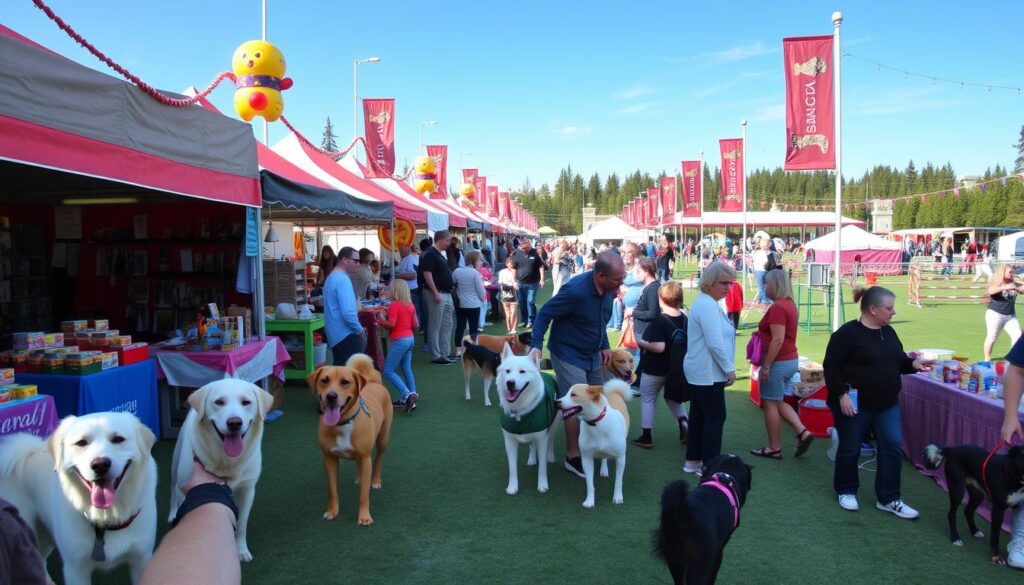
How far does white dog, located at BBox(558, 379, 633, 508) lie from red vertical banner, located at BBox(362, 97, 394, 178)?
29.9 ft

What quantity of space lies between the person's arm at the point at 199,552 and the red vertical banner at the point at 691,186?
2427cm

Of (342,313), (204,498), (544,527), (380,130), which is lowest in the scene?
(544,527)

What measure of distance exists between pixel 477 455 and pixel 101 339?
10.5ft

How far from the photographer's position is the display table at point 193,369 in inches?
211

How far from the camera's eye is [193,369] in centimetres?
538

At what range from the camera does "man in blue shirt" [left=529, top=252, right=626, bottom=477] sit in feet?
14.6

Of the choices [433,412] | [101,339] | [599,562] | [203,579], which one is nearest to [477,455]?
[433,412]

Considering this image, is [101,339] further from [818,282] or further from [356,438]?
[818,282]

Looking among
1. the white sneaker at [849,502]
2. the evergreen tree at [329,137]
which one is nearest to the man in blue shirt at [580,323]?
the white sneaker at [849,502]

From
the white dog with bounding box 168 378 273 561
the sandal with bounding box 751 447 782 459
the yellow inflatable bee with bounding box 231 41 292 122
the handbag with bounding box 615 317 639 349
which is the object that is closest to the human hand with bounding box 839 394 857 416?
the sandal with bounding box 751 447 782 459

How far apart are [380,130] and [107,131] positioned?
860 centimetres

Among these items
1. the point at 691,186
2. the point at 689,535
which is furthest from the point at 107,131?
the point at 691,186

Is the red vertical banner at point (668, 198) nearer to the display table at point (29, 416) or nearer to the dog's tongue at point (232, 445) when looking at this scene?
the dog's tongue at point (232, 445)

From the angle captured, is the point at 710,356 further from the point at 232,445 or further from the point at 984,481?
the point at 232,445
